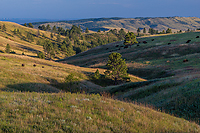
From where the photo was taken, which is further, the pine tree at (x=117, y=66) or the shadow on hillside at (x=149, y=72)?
the shadow on hillside at (x=149, y=72)

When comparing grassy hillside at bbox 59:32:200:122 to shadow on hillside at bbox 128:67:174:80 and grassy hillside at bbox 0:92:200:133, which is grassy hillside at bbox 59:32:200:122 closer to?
shadow on hillside at bbox 128:67:174:80

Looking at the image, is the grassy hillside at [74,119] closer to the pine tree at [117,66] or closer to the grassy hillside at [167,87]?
the grassy hillside at [167,87]

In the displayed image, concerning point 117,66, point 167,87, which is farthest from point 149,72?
point 167,87

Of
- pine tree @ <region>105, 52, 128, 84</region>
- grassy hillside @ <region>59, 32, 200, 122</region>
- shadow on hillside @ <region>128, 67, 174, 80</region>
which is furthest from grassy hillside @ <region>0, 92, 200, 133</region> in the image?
shadow on hillside @ <region>128, 67, 174, 80</region>

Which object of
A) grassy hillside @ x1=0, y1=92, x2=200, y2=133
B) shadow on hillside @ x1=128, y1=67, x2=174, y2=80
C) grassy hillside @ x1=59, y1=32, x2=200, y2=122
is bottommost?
shadow on hillside @ x1=128, y1=67, x2=174, y2=80

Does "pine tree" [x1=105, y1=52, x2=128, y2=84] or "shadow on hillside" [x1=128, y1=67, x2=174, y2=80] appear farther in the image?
"shadow on hillside" [x1=128, y1=67, x2=174, y2=80]

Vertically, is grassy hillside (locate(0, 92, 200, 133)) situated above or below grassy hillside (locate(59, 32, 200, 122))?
above

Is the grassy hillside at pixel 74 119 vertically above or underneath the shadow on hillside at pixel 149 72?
above

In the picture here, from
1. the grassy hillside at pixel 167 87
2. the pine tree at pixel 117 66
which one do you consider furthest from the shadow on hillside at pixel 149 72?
the pine tree at pixel 117 66

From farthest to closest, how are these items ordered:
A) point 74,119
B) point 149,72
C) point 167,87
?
point 149,72, point 167,87, point 74,119

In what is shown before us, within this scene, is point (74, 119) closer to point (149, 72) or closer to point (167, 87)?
point (167, 87)

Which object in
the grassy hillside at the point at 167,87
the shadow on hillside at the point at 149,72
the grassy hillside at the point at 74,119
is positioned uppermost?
the grassy hillside at the point at 74,119

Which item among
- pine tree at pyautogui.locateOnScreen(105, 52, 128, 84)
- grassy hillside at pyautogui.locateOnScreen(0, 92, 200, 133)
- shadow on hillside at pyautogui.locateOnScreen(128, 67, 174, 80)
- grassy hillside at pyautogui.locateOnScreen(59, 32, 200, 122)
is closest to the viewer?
grassy hillside at pyautogui.locateOnScreen(0, 92, 200, 133)

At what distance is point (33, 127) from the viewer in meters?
6.78
